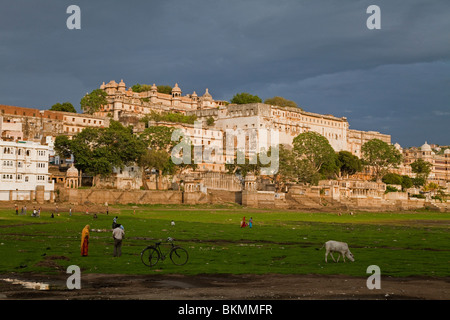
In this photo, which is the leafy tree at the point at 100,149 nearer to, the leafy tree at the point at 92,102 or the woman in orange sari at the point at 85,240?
the leafy tree at the point at 92,102

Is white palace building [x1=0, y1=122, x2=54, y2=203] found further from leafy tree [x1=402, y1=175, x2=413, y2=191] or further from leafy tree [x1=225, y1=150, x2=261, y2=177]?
leafy tree [x1=402, y1=175, x2=413, y2=191]

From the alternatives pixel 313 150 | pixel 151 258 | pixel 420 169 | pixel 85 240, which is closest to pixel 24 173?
pixel 85 240

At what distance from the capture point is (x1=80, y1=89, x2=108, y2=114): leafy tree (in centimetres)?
16925

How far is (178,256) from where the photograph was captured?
98.8 feet

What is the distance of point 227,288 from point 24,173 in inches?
3068

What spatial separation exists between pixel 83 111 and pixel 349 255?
150 metres

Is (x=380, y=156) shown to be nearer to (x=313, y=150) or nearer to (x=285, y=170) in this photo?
(x=313, y=150)

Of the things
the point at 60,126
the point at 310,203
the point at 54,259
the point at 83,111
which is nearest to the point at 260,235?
the point at 54,259

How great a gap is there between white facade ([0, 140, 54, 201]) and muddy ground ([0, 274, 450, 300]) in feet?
228

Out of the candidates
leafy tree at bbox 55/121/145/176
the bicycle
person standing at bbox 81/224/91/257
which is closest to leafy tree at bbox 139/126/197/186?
leafy tree at bbox 55/121/145/176

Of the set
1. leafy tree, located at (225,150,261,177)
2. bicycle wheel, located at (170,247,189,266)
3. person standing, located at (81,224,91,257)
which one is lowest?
bicycle wheel, located at (170,247,189,266)

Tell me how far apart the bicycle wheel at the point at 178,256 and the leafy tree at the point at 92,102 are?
143 m

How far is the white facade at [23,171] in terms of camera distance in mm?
90812
